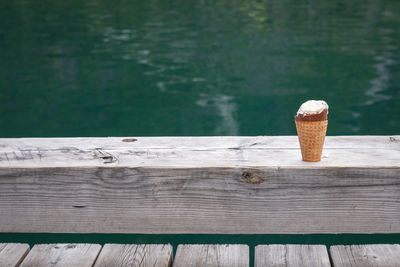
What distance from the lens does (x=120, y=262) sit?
186cm

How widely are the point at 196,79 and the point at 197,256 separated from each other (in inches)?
358

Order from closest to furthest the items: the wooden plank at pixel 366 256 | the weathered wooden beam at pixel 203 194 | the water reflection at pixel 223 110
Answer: the weathered wooden beam at pixel 203 194, the wooden plank at pixel 366 256, the water reflection at pixel 223 110

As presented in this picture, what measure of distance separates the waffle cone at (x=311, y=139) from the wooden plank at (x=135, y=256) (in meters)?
0.70

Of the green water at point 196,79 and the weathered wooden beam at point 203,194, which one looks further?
the green water at point 196,79

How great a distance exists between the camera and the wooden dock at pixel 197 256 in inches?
72.5

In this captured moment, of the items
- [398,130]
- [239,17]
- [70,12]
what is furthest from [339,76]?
[70,12]

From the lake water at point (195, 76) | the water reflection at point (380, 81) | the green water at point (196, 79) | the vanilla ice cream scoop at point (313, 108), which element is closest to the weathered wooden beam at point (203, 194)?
the vanilla ice cream scoop at point (313, 108)

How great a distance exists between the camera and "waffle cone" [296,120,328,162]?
1.55 metres

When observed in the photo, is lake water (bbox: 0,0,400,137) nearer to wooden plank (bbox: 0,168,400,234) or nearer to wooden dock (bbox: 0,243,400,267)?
wooden dock (bbox: 0,243,400,267)

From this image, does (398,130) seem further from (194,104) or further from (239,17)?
(239,17)

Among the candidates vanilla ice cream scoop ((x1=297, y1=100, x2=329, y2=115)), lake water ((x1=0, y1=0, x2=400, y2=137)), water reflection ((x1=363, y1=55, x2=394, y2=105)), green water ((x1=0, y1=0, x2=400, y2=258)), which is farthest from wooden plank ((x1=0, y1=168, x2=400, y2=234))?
water reflection ((x1=363, y1=55, x2=394, y2=105))

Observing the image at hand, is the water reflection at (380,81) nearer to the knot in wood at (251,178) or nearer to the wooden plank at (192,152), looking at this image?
the wooden plank at (192,152)

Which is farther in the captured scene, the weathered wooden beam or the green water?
the green water

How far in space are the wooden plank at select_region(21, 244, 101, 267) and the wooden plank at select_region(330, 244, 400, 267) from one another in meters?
0.98
